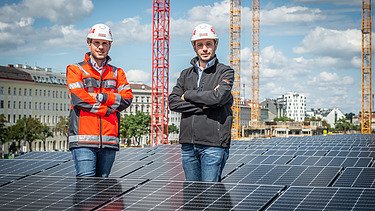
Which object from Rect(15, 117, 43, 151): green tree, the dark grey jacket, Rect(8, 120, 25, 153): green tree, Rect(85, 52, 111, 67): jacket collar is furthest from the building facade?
the dark grey jacket

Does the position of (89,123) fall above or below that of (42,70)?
below

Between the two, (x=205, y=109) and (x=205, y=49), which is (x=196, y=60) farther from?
(x=205, y=109)

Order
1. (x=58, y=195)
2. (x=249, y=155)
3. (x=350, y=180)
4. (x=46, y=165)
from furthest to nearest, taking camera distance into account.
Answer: (x=249, y=155), (x=46, y=165), (x=350, y=180), (x=58, y=195)

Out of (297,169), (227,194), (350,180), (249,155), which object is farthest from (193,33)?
(249,155)

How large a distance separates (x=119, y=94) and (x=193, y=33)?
1253 millimetres

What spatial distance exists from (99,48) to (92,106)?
0.68 meters

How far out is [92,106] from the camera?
7914 millimetres

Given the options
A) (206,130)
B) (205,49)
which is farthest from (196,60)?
(206,130)

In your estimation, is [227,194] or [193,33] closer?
[227,194]

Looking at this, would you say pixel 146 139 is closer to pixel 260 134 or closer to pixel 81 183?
pixel 260 134

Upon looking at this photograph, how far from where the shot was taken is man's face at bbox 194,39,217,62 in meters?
7.49

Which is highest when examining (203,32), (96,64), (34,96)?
(34,96)

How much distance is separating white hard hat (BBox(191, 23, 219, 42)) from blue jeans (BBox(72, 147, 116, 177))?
67.8 inches

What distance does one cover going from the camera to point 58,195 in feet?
22.4
